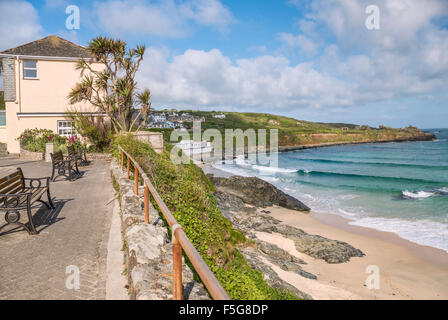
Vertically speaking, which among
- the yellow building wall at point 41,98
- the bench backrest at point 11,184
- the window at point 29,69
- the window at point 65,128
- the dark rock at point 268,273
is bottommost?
the dark rock at point 268,273

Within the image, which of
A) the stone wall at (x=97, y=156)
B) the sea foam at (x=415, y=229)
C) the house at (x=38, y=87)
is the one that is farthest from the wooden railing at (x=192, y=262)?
the house at (x=38, y=87)

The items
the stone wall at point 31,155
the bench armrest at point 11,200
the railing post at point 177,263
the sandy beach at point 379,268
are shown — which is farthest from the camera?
the stone wall at point 31,155

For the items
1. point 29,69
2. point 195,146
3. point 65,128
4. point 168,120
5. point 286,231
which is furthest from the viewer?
point 168,120

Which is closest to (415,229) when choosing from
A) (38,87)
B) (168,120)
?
(38,87)

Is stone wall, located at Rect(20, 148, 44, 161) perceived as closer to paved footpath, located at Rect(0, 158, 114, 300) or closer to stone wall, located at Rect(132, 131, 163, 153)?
stone wall, located at Rect(132, 131, 163, 153)

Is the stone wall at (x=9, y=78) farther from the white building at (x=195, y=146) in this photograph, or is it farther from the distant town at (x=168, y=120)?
the distant town at (x=168, y=120)

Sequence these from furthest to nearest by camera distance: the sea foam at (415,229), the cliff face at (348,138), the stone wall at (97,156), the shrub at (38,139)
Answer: the cliff face at (348,138)
the shrub at (38,139)
the stone wall at (97,156)
the sea foam at (415,229)

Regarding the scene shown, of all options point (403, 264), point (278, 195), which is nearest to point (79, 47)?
point (278, 195)

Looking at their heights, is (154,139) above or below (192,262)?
above

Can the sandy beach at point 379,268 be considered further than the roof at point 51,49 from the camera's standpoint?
No

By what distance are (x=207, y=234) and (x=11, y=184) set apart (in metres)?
4.29

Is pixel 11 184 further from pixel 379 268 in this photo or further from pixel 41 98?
pixel 41 98

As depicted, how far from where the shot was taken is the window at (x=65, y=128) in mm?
17844

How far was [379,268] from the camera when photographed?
9.52m
